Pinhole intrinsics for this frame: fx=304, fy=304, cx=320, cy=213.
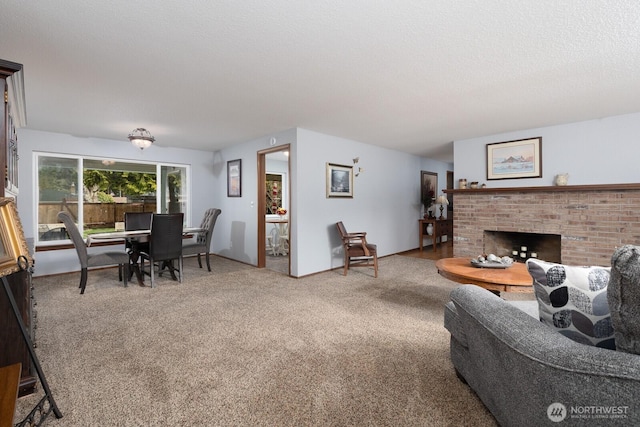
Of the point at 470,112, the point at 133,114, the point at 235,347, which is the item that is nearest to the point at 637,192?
the point at 470,112

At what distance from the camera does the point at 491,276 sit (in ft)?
8.16

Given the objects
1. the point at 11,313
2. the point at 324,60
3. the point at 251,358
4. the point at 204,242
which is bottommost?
the point at 251,358

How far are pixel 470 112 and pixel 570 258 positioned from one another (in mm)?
2489

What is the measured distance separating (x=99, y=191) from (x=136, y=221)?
3.44 feet

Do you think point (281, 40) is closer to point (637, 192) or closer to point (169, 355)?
point (169, 355)

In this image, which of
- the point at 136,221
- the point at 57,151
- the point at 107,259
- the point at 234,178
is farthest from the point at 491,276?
the point at 57,151

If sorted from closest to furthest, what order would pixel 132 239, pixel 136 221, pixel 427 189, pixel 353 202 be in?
pixel 132 239 < pixel 136 221 < pixel 353 202 < pixel 427 189

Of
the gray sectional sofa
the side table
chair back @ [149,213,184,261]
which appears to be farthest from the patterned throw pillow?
the side table

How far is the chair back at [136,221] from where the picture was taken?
16.4 feet

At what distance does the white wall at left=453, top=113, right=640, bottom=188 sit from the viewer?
3865 millimetres

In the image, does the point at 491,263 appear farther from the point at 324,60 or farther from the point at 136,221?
the point at 136,221

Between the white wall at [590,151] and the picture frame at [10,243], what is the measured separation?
5575 millimetres

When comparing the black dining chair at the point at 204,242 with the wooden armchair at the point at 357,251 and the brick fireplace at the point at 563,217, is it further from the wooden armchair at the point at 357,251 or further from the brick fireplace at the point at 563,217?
the brick fireplace at the point at 563,217

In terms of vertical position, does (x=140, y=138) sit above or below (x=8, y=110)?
above
